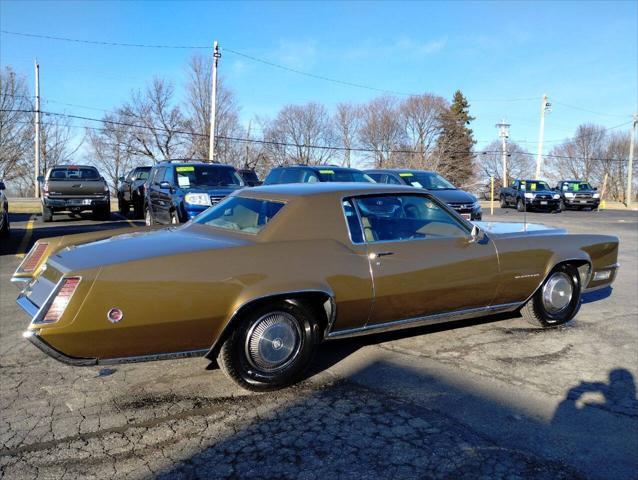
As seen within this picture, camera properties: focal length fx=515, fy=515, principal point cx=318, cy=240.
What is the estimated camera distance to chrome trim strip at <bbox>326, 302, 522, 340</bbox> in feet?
12.8

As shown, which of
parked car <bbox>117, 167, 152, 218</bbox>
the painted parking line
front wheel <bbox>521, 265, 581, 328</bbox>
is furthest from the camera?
parked car <bbox>117, 167, 152, 218</bbox>

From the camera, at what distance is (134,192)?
1623cm

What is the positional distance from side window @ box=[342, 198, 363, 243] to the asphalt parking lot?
1033 millimetres

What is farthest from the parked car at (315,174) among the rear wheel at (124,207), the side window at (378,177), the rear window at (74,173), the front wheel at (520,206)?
the front wheel at (520,206)

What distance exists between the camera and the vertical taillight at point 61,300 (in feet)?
9.83

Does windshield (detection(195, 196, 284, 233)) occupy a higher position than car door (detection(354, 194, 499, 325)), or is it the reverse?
windshield (detection(195, 196, 284, 233))

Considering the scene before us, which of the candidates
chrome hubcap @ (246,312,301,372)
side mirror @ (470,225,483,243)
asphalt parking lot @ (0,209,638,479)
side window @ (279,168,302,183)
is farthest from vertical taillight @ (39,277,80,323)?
side window @ (279,168,302,183)

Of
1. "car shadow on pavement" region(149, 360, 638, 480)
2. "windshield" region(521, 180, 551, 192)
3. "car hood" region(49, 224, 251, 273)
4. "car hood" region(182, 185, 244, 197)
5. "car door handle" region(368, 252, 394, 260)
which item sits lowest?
"car shadow on pavement" region(149, 360, 638, 480)

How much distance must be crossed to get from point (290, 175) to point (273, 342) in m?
8.48

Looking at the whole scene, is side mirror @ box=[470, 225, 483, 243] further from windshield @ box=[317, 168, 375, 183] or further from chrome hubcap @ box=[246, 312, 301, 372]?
Result: windshield @ box=[317, 168, 375, 183]

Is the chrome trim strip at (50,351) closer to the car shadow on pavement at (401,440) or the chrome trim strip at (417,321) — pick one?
the car shadow on pavement at (401,440)

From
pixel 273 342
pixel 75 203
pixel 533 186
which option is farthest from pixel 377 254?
pixel 533 186

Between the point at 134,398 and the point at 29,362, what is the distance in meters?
1.23

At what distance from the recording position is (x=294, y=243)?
12.1 feet
